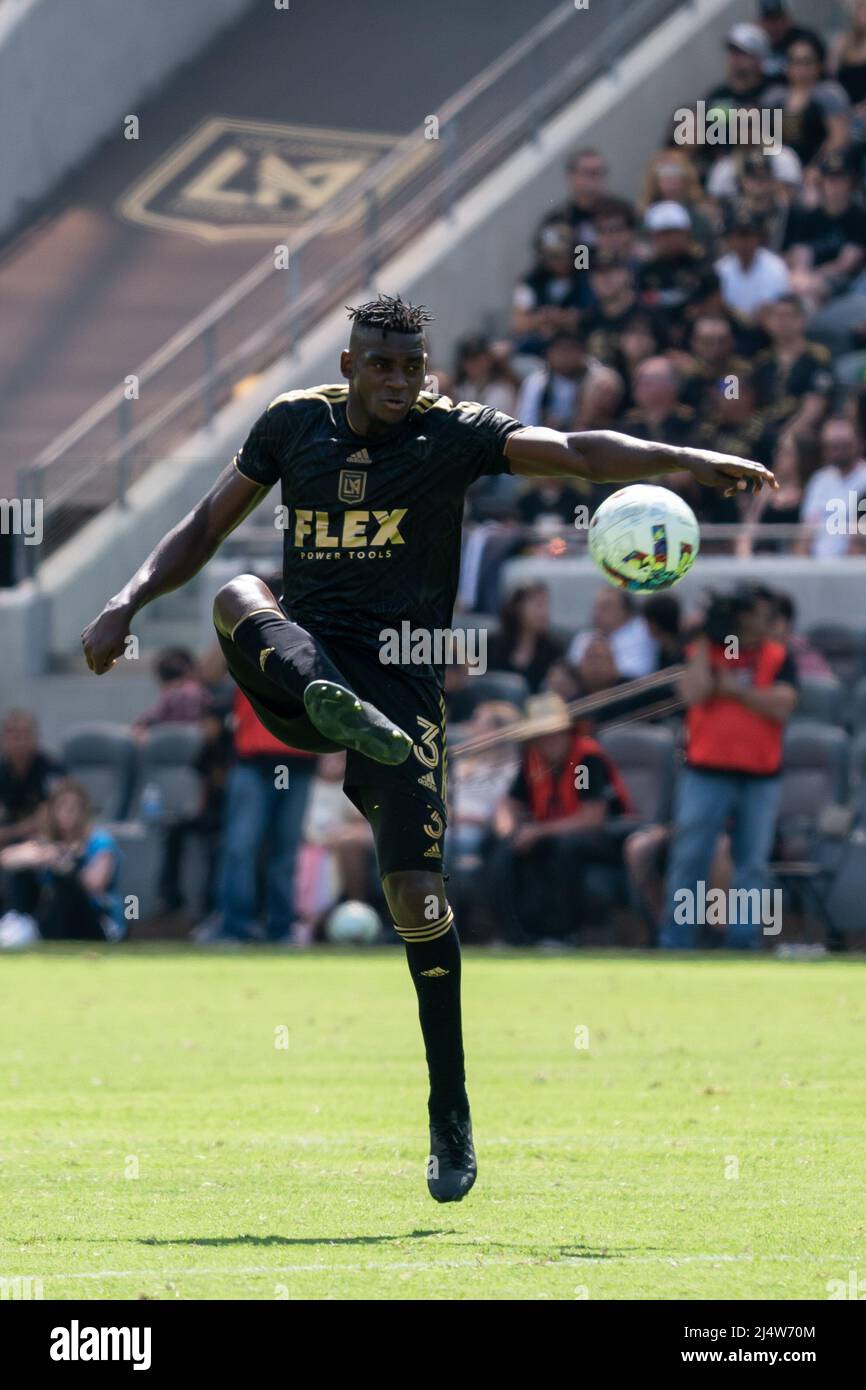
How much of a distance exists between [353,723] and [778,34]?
19.0 meters

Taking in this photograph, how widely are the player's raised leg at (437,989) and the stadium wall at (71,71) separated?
23.4m

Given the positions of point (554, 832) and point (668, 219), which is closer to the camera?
point (554, 832)

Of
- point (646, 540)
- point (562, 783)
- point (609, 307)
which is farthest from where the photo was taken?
point (609, 307)

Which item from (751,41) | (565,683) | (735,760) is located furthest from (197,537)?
(751,41)

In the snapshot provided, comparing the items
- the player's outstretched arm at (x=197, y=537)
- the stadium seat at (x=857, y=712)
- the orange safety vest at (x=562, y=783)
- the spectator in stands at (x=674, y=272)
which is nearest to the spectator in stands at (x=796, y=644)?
the stadium seat at (x=857, y=712)

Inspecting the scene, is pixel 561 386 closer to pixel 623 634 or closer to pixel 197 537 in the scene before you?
pixel 623 634

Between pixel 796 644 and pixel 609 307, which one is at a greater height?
pixel 609 307

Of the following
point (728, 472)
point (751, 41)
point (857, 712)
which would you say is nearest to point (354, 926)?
point (857, 712)

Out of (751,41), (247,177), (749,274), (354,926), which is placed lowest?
(354,926)

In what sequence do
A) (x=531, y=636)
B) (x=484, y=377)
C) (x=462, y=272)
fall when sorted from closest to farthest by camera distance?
1. (x=531, y=636)
2. (x=484, y=377)
3. (x=462, y=272)

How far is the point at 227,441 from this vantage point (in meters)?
23.5

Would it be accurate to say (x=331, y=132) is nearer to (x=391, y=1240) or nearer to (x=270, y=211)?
(x=270, y=211)

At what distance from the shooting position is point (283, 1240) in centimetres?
653
